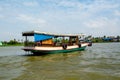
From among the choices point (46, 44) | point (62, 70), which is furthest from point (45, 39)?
point (62, 70)

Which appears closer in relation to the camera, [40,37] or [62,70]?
[62,70]

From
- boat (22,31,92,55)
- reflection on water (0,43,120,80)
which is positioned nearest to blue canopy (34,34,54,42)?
boat (22,31,92,55)

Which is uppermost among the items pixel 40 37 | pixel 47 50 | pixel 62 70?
pixel 40 37

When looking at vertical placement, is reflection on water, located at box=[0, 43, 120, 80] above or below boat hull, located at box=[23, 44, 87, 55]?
below

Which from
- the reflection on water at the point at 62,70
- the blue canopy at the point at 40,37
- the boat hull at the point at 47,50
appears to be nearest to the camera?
the reflection on water at the point at 62,70

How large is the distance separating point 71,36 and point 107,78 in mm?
18637

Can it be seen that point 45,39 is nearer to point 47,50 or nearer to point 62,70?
point 47,50

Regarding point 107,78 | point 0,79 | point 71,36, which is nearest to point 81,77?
point 107,78

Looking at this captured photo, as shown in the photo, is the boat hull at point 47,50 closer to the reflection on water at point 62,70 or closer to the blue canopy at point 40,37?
the blue canopy at point 40,37

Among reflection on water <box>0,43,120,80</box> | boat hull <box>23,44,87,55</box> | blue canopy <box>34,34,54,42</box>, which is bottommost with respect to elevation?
reflection on water <box>0,43,120,80</box>

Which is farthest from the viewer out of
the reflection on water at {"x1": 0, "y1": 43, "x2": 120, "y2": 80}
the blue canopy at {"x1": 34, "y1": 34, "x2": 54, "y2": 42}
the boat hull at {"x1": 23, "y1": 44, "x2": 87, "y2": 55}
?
the blue canopy at {"x1": 34, "y1": 34, "x2": 54, "y2": 42}

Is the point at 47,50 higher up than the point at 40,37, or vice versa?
the point at 40,37

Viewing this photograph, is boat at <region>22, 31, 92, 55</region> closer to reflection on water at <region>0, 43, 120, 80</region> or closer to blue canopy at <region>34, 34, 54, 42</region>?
blue canopy at <region>34, 34, 54, 42</region>

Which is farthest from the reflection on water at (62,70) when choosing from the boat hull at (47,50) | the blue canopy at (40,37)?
the blue canopy at (40,37)
